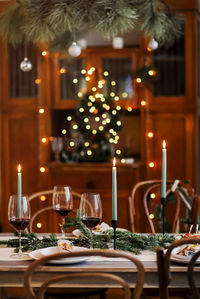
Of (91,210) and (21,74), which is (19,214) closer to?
(91,210)

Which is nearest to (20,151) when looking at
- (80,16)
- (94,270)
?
(80,16)

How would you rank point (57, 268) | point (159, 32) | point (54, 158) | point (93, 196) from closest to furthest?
point (57, 268) → point (93, 196) → point (159, 32) → point (54, 158)

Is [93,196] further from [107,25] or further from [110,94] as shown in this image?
[110,94]

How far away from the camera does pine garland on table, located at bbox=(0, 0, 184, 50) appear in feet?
9.15

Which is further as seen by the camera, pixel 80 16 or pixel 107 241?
pixel 80 16

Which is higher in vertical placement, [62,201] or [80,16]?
[80,16]

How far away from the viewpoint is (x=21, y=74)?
4.55m

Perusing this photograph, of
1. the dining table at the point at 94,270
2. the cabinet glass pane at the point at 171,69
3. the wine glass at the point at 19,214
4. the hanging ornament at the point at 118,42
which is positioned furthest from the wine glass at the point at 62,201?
the hanging ornament at the point at 118,42

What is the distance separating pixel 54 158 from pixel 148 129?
2.75 ft

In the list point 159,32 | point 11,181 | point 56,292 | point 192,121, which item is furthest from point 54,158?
point 56,292

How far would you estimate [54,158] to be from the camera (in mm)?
4523

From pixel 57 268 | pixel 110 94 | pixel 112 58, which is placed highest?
pixel 112 58

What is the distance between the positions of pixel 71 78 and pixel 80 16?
1.56m

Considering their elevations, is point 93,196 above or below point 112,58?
below
